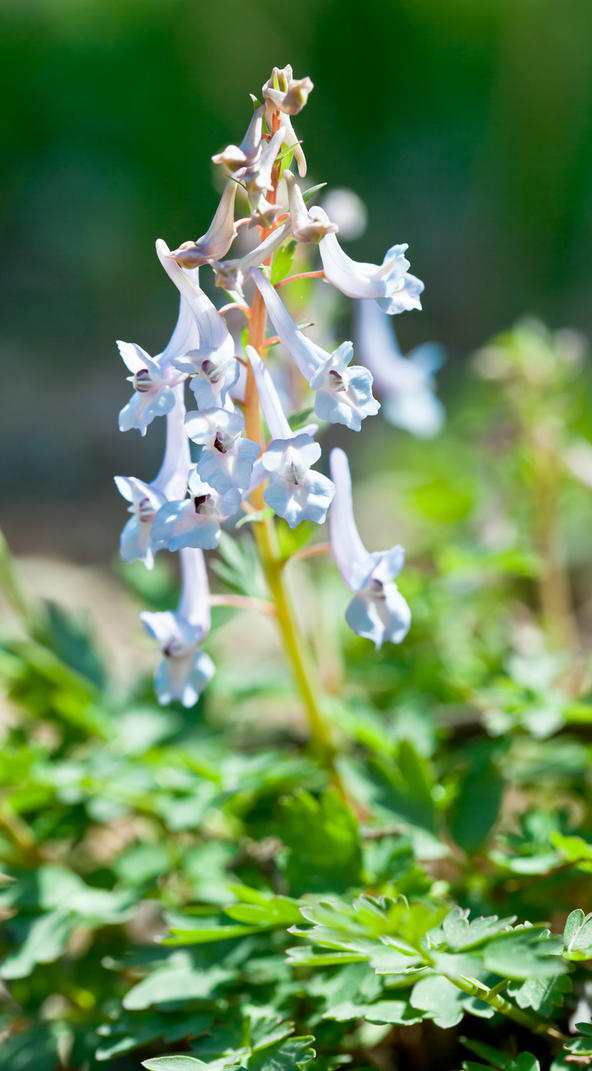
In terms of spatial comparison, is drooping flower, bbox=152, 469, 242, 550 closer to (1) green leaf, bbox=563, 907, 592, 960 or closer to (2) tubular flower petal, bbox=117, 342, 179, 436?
(2) tubular flower petal, bbox=117, 342, 179, 436

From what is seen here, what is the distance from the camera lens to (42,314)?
6242 millimetres

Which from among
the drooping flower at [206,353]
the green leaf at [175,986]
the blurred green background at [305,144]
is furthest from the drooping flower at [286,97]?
the blurred green background at [305,144]

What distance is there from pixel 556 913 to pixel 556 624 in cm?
87

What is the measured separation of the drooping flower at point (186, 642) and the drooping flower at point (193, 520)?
24 cm

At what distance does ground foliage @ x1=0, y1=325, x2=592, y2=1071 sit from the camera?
128 centimetres

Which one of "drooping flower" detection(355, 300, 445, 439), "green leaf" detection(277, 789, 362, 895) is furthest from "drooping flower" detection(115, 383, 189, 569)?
"drooping flower" detection(355, 300, 445, 439)

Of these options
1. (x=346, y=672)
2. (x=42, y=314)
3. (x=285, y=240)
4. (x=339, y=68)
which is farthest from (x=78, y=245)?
(x=285, y=240)

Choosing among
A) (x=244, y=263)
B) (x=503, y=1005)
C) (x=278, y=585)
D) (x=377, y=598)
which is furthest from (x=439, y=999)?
(x=244, y=263)

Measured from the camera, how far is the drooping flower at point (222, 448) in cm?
120

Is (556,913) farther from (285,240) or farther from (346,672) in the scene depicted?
(285,240)

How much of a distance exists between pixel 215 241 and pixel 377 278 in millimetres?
248

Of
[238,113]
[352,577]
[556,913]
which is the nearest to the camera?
[352,577]

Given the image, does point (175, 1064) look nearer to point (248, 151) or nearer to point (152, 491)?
point (152, 491)

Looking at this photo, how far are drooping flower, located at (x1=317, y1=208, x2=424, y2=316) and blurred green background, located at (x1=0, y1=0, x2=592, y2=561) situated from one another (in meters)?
4.14
